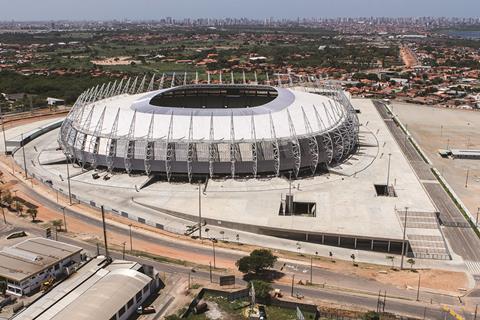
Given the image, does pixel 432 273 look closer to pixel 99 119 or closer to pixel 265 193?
pixel 265 193

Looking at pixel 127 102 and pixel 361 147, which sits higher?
pixel 127 102

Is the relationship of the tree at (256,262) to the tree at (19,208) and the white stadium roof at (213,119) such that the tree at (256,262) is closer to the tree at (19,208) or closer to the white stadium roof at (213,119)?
the white stadium roof at (213,119)

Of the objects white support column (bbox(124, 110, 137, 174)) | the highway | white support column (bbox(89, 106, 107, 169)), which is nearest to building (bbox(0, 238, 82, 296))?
the highway

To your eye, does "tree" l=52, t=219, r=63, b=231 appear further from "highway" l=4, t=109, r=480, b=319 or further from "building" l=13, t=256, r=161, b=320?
"building" l=13, t=256, r=161, b=320

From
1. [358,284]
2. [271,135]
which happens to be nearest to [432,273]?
[358,284]

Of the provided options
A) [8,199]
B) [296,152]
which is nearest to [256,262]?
[296,152]

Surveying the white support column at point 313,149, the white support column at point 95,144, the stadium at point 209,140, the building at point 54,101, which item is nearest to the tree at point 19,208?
the white support column at point 95,144

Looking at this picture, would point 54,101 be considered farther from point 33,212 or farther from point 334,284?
point 334,284
